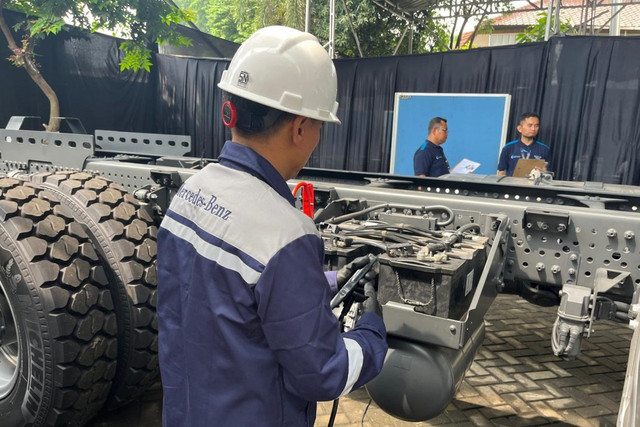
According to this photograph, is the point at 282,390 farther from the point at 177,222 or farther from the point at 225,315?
the point at 177,222

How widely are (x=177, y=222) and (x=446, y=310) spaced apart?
92cm

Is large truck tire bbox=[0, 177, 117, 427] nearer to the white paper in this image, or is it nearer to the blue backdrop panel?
the white paper

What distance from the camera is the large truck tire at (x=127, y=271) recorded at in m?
2.49

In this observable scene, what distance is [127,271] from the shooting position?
2480 millimetres

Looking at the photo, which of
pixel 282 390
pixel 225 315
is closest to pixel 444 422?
pixel 282 390

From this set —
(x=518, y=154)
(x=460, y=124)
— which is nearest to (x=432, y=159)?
(x=518, y=154)

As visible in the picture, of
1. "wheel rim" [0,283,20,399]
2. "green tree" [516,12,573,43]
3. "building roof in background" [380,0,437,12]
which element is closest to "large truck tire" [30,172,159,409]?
"wheel rim" [0,283,20,399]

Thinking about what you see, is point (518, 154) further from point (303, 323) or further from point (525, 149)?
point (303, 323)

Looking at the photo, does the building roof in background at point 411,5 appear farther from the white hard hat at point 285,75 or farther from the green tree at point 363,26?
the white hard hat at point 285,75

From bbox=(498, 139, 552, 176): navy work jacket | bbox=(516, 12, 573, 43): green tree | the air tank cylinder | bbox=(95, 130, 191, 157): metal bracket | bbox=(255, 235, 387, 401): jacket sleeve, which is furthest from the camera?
bbox=(516, 12, 573, 43): green tree

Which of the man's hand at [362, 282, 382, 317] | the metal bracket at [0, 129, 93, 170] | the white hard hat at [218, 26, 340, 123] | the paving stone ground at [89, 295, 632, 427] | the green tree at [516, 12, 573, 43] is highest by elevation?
the green tree at [516, 12, 573, 43]

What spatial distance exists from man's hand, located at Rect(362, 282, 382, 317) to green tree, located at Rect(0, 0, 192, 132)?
8641 mm

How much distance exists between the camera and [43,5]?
29.9ft

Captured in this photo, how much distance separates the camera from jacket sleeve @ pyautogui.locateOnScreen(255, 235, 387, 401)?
117 cm
